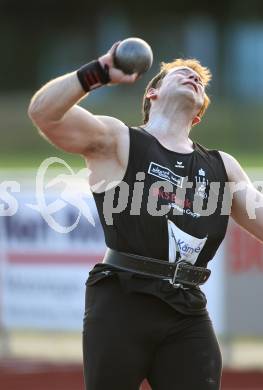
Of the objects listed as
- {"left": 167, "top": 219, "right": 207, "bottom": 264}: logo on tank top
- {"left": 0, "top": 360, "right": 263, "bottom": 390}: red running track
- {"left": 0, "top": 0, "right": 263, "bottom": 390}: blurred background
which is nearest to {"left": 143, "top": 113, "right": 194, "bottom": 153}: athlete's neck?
{"left": 167, "top": 219, "right": 207, "bottom": 264}: logo on tank top

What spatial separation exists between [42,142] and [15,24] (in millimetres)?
4283

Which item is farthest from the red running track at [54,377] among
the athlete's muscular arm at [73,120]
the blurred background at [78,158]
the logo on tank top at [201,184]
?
the athlete's muscular arm at [73,120]

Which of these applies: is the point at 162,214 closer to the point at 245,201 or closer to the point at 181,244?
the point at 181,244

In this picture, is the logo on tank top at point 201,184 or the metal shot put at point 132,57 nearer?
the metal shot put at point 132,57

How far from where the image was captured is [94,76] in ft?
11.1

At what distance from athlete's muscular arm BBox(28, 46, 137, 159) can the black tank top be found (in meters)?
0.11

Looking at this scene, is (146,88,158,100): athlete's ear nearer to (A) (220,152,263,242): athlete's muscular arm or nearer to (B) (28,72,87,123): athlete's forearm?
(A) (220,152,263,242): athlete's muscular arm

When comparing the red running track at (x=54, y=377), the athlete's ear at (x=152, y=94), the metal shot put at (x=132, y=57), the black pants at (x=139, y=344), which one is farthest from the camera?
the red running track at (x=54, y=377)

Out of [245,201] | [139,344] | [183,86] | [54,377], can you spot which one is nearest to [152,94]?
[183,86]

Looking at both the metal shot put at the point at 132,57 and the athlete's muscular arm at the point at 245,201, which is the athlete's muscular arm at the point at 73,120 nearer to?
the metal shot put at the point at 132,57

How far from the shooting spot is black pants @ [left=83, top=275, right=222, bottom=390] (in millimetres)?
3672

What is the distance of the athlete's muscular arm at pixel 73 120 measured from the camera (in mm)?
3418

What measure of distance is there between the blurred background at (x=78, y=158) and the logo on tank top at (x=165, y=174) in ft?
11.4

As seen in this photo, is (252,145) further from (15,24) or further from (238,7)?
(15,24)
